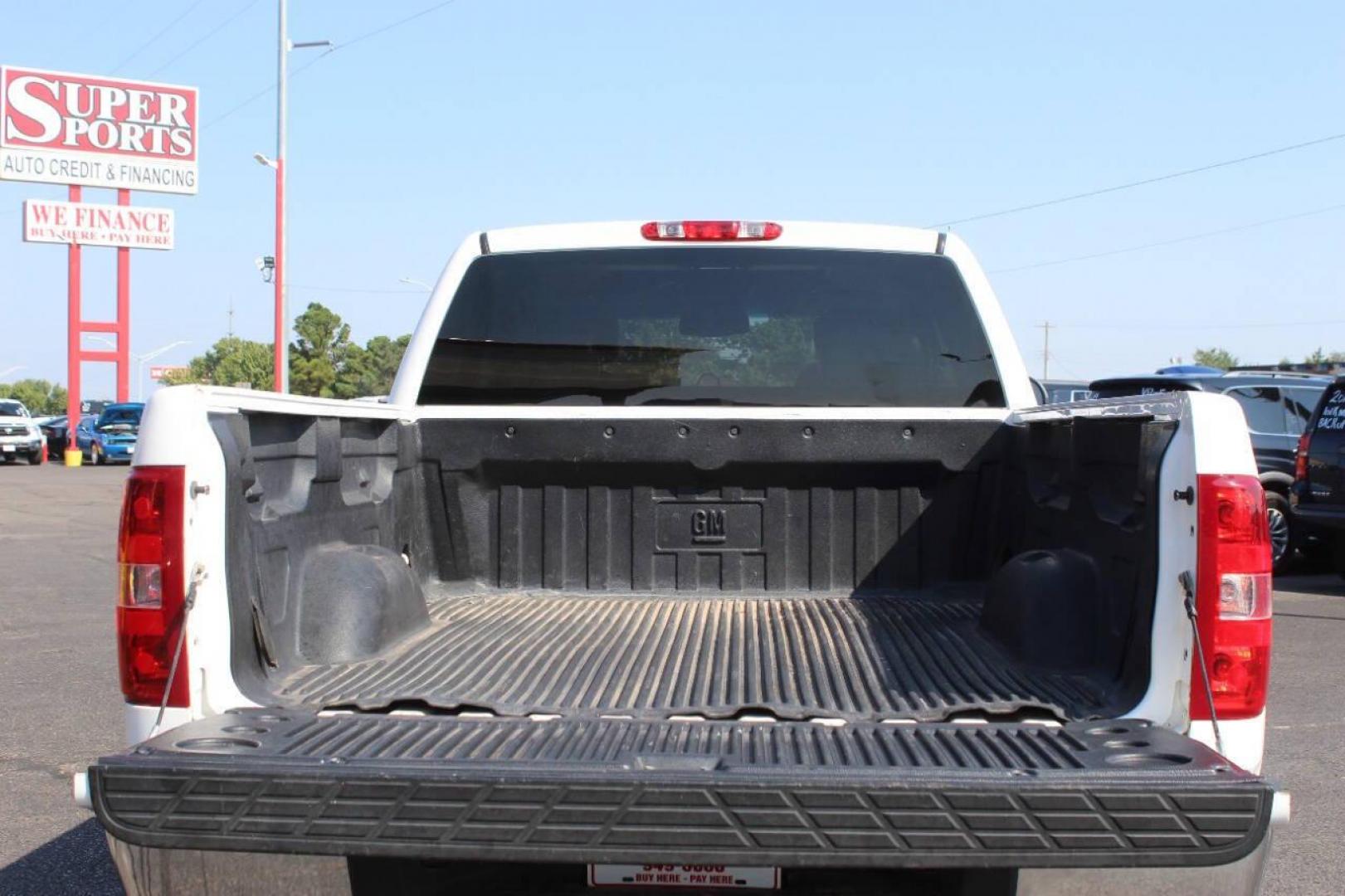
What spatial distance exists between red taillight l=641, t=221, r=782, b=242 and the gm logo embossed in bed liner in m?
0.93

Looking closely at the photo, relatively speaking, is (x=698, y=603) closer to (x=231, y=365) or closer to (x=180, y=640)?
(x=180, y=640)

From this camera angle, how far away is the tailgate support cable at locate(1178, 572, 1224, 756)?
2928mm

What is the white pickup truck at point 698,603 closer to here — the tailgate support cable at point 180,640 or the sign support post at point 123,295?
the tailgate support cable at point 180,640

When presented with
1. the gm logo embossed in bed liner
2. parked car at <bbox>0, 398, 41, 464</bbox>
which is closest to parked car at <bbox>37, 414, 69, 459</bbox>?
parked car at <bbox>0, 398, 41, 464</bbox>

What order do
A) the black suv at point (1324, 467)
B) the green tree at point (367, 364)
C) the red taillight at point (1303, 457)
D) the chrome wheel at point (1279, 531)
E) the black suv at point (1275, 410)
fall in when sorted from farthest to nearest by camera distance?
the green tree at point (367, 364) < the black suv at point (1275, 410) < the chrome wheel at point (1279, 531) < the red taillight at point (1303, 457) < the black suv at point (1324, 467)

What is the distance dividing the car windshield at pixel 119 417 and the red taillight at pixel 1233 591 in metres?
38.9

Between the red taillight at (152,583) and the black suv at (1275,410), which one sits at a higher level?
the black suv at (1275,410)

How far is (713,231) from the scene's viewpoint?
4762 mm

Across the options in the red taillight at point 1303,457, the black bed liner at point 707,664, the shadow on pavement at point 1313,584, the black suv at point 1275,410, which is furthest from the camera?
the black suv at point 1275,410

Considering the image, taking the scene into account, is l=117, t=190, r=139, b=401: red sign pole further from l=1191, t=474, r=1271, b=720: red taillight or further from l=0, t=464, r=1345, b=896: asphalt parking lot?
l=1191, t=474, r=1271, b=720: red taillight

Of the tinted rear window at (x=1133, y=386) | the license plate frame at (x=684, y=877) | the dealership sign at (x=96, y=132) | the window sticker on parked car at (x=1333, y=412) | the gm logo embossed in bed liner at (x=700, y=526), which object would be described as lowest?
the license plate frame at (x=684, y=877)

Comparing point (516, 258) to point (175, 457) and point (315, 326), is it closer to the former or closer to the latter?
point (175, 457)

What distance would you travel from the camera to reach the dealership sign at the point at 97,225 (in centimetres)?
4297

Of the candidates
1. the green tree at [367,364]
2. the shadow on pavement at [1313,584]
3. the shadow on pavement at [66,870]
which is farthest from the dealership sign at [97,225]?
the shadow on pavement at [66,870]
